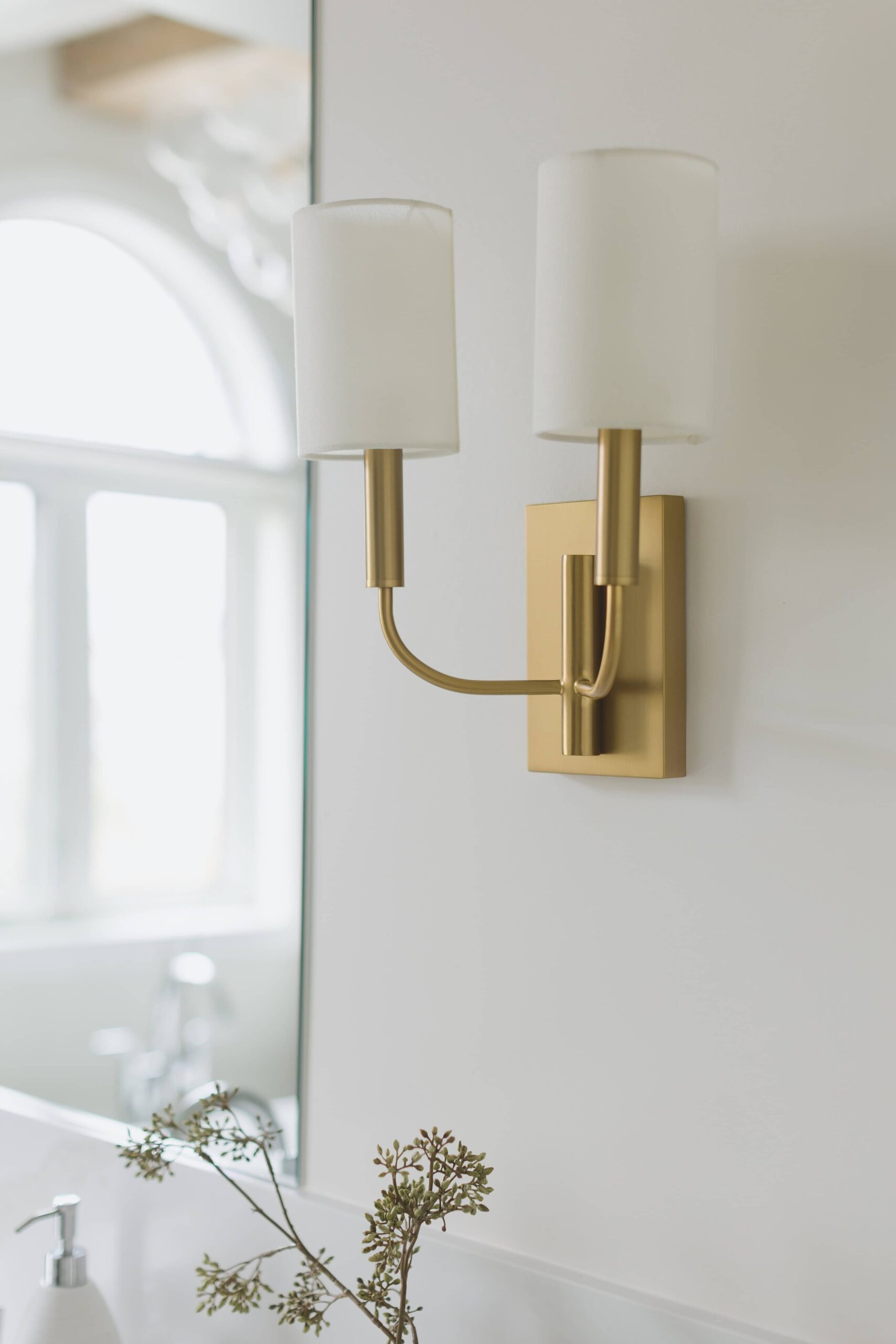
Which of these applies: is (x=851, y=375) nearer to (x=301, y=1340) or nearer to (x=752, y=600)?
(x=752, y=600)

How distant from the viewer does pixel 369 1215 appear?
0.74 metres

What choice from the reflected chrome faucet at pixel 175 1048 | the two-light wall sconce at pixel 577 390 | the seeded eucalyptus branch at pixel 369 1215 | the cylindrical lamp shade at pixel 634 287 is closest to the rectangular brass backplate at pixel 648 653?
the two-light wall sconce at pixel 577 390

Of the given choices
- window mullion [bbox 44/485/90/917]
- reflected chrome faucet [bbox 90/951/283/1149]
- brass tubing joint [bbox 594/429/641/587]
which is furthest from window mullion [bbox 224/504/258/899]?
brass tubing joint [bbox 594/429/641/587]

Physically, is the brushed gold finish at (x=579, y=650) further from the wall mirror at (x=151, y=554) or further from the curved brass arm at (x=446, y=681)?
the wall mirror at (x=151, y=554)

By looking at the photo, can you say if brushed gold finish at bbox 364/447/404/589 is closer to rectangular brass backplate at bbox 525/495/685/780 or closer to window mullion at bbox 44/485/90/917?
rectangular brass backplate at bbox 525/495/685/780

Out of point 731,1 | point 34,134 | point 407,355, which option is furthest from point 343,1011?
point 34,134

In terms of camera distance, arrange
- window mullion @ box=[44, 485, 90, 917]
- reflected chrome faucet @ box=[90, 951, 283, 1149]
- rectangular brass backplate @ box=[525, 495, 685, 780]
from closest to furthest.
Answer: rectangular brass backplate @ box=[525, 495, 685, 780], reflected chrome faucet @ box=[90, 951, 283, 1149], window mullion @ box=[44, 485, 90, 917]

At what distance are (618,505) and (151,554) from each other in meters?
0.56

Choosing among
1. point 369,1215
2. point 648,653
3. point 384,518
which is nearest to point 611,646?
point 648,653

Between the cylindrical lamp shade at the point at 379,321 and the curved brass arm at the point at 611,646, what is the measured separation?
0.14 meters

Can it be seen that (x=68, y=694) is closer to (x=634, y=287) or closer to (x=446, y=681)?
(x=446, y=681)

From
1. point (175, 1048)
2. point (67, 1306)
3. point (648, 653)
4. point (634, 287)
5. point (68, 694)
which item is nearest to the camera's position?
point (634, 287)

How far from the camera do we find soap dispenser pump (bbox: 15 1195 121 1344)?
3.16 feet

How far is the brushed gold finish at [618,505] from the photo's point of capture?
0.69 meters
